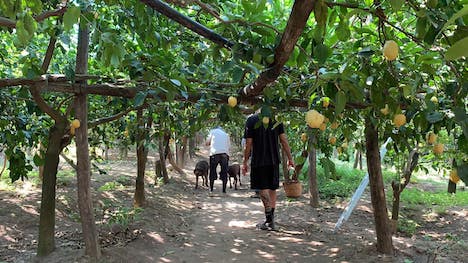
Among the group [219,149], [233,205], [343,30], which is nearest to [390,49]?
[343,30]

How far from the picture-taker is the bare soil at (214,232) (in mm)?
3873

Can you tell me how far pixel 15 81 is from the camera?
2.79m

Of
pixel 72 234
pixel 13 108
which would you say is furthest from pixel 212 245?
pixel 13 108

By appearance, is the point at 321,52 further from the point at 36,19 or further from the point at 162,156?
the point at 162,156

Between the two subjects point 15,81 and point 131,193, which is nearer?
point 15,81

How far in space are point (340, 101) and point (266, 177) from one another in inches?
129

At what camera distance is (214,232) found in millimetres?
4961

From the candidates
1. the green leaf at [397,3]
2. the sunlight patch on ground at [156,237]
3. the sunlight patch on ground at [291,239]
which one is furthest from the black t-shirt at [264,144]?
the green leaf at [397,3]

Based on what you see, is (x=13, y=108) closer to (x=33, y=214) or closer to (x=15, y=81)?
(x=15, y=81)

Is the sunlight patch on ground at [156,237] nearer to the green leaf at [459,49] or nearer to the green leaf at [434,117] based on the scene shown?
the green leaf at [434,117]

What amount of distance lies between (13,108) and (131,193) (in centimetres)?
369

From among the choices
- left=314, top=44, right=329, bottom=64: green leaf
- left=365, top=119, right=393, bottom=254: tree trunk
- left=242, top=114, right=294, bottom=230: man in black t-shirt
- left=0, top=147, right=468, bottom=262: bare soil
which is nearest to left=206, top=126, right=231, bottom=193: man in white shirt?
left=0, top=147, right=468, bottom=262: bare soil

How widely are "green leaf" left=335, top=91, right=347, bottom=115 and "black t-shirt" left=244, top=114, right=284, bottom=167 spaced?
10.3 feet

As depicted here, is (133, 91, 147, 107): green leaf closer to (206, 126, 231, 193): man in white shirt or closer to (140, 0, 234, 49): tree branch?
(140, 0, 234, 49): tree branch
